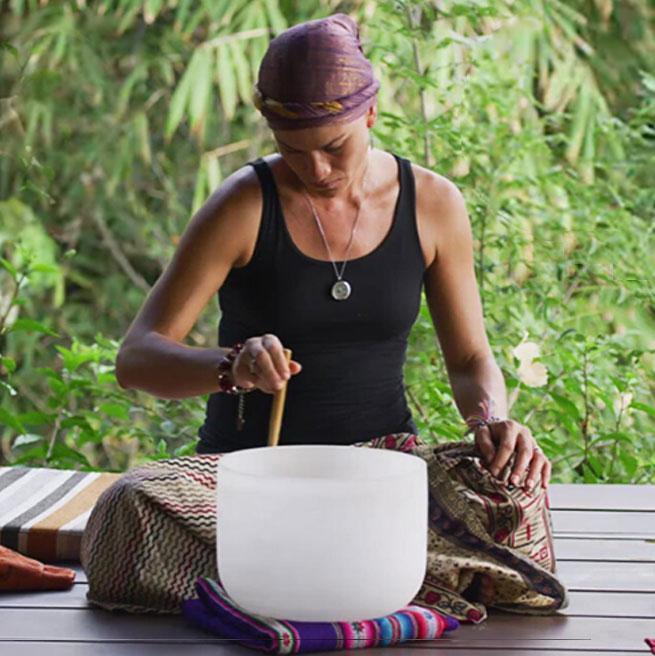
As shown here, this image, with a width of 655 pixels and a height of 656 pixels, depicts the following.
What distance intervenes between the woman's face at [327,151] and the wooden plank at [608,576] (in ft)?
1.97

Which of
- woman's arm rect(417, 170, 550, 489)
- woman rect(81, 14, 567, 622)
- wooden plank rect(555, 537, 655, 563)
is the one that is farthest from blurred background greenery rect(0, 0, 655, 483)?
wooden plank rect(555, 537, 655, 563)

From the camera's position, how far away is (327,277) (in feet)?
6.72

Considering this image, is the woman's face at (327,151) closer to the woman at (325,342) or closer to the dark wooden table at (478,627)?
the woman at (325,342)

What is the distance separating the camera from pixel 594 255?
329cm

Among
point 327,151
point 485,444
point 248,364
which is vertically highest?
point 327,151

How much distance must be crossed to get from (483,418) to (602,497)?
0.45 meters

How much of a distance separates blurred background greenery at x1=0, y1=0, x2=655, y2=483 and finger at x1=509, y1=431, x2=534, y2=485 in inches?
37.7

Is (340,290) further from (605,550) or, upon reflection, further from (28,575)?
(28,575)

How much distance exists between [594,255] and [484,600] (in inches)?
70.0

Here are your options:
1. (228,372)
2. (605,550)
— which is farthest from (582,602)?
(228,372)

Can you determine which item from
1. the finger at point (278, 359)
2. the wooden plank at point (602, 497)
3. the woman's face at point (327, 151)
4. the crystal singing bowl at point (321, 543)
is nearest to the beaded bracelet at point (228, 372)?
the finger at point (278, 359)

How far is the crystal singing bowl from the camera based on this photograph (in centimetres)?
141

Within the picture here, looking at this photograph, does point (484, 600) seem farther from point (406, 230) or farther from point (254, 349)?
point (406, 230)

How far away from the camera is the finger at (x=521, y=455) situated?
65.5 inches
